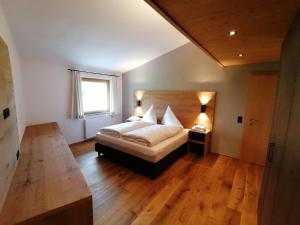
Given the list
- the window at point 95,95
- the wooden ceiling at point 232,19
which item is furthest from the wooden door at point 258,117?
the window at point 95,95

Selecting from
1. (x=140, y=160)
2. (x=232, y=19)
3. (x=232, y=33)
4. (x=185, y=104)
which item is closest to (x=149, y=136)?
(x=140, y=160)

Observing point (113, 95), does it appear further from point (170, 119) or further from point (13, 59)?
point (13, 59)

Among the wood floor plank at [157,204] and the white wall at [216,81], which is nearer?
the wood floor plank at [157,204]

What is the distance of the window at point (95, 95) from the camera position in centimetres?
444

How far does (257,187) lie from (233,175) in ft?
1.33

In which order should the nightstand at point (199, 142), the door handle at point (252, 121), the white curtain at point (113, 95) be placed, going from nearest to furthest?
1. the door handle at point (252, 121)
2. the nightstand at point (199, 142)
3. the white curtain at point (113, 95)

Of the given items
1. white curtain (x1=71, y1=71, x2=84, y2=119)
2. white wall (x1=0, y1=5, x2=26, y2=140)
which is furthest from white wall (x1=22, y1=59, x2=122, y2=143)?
white wall (x1=0, y1=5, x2=26, y2=140)

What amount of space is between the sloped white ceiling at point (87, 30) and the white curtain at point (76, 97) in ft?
1.18

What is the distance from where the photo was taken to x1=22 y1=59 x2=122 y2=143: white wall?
3.28 meters

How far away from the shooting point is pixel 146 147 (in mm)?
2725

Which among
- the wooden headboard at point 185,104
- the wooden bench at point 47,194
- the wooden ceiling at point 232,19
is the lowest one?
the wooden bench at point 47,194

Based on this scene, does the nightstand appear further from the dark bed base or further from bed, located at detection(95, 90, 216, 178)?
the dark bed base

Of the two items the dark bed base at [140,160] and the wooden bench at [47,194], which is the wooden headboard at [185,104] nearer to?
the dark bed base at [140,160]

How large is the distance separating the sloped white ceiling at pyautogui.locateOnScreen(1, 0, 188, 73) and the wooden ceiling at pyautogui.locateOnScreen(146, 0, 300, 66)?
1163 millimetres
